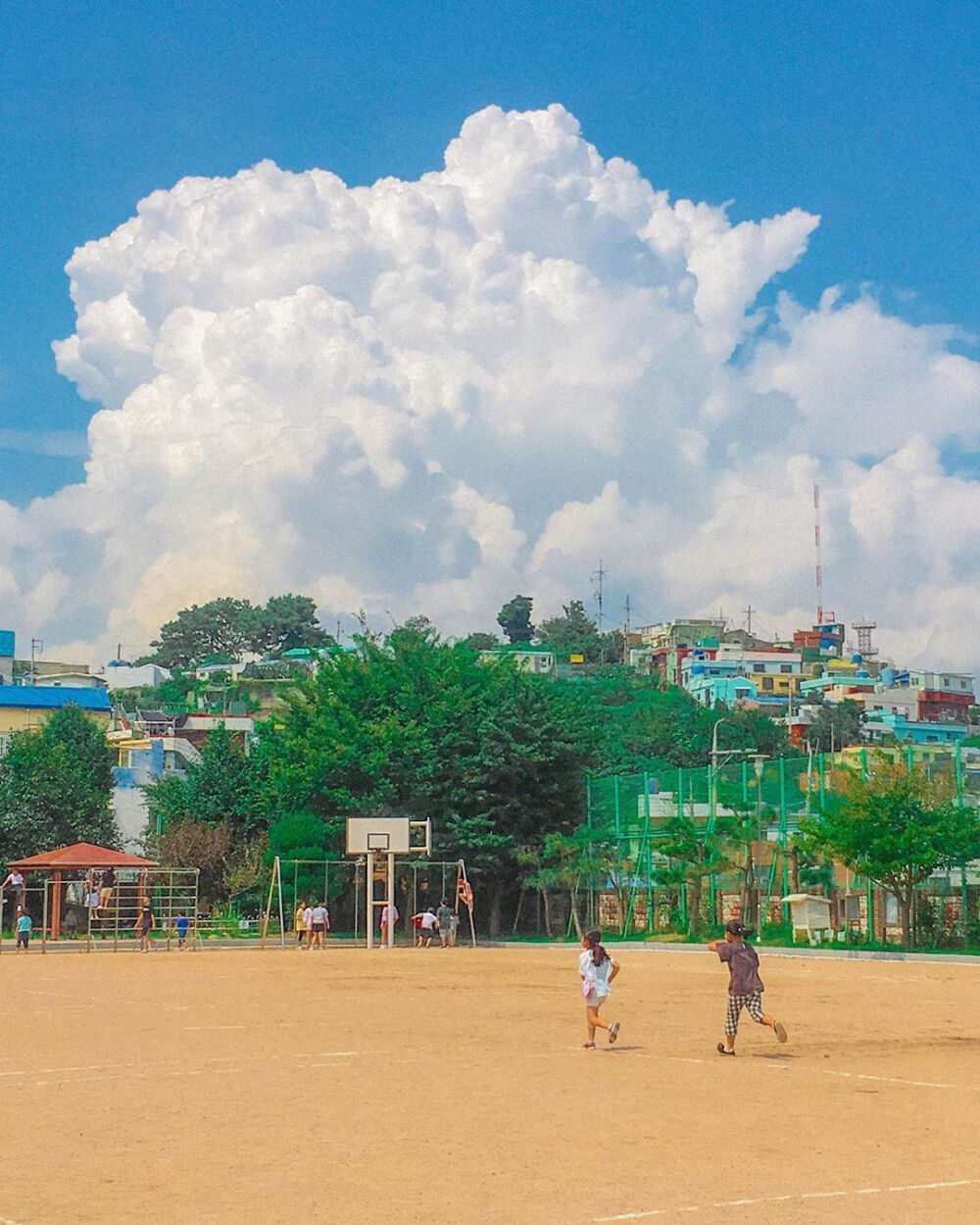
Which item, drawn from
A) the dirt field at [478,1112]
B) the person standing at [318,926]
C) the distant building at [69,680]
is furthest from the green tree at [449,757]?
the distant building at [69,680]

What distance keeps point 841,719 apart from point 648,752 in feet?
105

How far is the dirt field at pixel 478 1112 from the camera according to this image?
34.6 ft

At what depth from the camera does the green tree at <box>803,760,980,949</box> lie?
4203 centimetres

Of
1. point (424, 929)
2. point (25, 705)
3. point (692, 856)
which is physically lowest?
point (424, 929)

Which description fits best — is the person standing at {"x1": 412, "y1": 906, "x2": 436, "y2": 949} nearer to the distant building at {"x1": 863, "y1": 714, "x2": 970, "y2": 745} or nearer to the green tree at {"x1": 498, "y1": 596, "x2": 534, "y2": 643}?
the distant building at {"x1": 863, "y1": 714, "x2": 970, "y2": 745}

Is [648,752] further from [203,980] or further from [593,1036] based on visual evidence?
[593,1036]

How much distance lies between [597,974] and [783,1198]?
9.38 m

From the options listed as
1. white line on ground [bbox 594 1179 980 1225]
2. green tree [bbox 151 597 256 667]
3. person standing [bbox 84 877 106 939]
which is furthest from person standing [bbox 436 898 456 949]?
green tree [bbox 151 597 256 667]

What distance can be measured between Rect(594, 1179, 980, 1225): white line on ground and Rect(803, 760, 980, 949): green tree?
104ft

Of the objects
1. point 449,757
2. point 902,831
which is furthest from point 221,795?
point 902,831

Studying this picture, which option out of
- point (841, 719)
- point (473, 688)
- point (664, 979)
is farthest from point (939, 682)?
point (664, 979)

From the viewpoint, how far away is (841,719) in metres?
141

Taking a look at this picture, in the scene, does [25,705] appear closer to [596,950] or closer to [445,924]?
[445,924]

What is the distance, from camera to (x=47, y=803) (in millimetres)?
65375
